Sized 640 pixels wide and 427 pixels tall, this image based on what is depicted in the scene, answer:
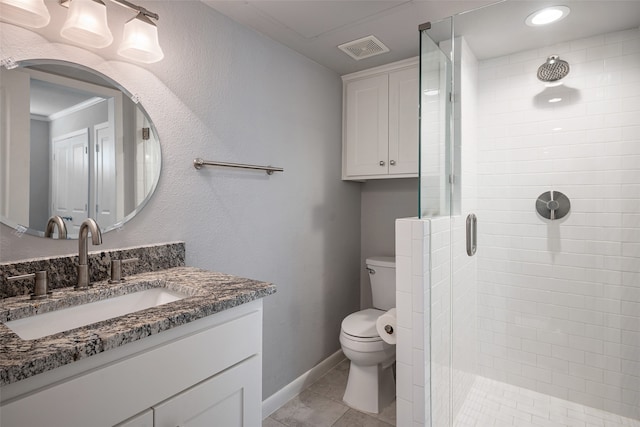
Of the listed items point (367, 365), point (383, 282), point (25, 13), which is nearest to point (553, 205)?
point (383, 282)

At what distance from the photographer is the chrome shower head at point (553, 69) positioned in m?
1.90

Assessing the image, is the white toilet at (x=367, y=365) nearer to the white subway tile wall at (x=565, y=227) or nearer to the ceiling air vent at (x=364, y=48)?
the white subway tile wall at (x=565, y=227)

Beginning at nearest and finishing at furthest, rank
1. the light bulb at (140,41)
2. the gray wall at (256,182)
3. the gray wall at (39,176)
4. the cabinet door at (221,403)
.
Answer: the cabinet door at (221,403), the gray wall at (39,176), the light bulb at (140,41), the gray wall at (256,182)

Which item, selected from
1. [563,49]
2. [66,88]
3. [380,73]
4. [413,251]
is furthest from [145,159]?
[563,49]

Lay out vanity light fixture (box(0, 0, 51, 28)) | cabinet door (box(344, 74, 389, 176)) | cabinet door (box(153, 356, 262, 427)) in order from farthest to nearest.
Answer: cabinet door (box(344, 74, 389, 176))
vanity light fixture (box(0, 0, 51, 28))
cabinet door (box(153, 356, 262, 427))

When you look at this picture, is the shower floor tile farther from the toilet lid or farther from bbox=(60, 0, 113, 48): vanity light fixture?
bbox=(60, 0, 113, 48): vanity light fixture

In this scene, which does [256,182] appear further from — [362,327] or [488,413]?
[488,413]

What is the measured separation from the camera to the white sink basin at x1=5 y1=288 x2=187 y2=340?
0.94 m

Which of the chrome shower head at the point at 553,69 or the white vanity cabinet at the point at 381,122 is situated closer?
the chrome shower head at the point at 553,69

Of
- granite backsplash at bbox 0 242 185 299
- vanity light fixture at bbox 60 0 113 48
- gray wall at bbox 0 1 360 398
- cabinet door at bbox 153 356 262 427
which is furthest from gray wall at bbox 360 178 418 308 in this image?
vanity light fixture at bbox 60 0 113 48

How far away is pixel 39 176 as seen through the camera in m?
1.15

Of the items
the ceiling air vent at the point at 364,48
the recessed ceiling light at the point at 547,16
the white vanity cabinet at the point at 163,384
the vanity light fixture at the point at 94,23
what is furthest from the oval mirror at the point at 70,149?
the recessed ceiling light at the point at 547,16

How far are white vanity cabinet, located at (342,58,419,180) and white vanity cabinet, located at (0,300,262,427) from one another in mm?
1572

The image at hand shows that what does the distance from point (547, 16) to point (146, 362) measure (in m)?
2.24
